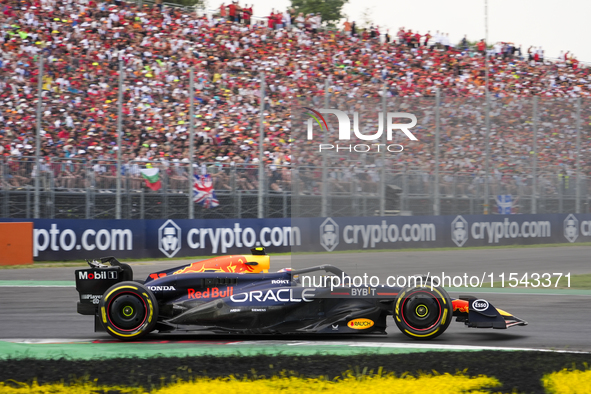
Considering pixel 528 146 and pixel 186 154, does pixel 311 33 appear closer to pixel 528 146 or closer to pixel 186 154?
pixel 186 154

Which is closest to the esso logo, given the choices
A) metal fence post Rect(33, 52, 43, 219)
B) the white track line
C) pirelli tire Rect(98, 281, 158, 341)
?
the white track line

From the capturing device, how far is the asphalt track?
21.6 feet

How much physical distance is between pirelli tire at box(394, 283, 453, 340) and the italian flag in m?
10.4

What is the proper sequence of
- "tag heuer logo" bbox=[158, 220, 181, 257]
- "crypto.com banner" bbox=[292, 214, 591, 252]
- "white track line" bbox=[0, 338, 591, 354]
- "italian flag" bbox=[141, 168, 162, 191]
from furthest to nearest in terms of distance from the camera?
"tag heuer logo" bbox=[158, 220, 181, 257] → "italian flag" bbox=[141, 168, 162, 191] → "crypto.com banner" bbox=[292, 214, 591, 252] → "white track line" bbox=[0, 338, 591, 354]

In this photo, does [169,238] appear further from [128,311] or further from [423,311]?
[423,311]

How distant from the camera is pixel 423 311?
6473 mm

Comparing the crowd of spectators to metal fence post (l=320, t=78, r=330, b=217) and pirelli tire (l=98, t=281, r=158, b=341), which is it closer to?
metal fence post (l=320, t=78, r=330, b=217)

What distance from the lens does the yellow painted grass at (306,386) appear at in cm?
Result: 447

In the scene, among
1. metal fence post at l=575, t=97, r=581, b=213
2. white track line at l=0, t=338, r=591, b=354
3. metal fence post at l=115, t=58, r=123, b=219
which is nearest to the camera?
white track line at l=0, t=338, r=591, b=354

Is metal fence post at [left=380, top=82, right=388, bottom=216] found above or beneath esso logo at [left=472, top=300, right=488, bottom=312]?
above

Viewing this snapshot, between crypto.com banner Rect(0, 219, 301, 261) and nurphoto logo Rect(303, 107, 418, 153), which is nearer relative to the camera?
nurphoto logo Rect(303, 107, 418, 153)

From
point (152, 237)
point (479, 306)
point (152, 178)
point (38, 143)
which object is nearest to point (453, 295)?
point (479, 306)

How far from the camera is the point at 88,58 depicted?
1945 centimetres

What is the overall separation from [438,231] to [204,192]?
9.16m
